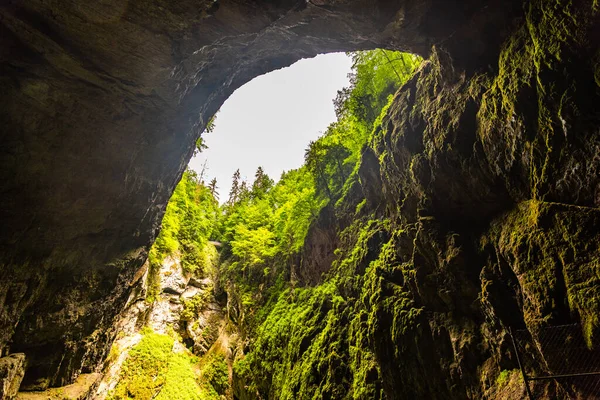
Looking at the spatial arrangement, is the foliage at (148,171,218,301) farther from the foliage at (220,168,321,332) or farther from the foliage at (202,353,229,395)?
the foliage at (202,353,229,395)

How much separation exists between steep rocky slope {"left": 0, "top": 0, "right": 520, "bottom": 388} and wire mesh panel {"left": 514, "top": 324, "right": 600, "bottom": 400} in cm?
636

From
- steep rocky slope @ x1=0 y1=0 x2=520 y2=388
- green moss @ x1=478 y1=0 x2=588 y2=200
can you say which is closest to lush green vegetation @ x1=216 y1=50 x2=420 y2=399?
green moss @ x1=478 y1=0 x2=588 y2=200

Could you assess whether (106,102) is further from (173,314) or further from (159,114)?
(173,314)

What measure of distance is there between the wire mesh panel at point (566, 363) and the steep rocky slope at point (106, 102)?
6359mm

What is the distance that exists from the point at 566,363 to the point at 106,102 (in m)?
11.3

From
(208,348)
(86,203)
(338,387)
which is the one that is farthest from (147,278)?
(338,387)

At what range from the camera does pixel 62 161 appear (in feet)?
24.0

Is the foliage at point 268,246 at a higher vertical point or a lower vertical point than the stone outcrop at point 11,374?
higher

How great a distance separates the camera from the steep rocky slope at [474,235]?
4.81 m

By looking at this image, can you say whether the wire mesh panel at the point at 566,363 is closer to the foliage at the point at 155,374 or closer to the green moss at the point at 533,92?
the green moss at the point at 533,92

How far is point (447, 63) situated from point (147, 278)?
873 inches

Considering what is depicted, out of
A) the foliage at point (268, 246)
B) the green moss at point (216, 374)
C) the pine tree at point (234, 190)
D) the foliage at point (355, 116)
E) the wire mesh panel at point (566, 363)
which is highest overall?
the pine tree at point (234, 190)

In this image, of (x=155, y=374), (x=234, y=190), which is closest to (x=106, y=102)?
(x=155, y=374)

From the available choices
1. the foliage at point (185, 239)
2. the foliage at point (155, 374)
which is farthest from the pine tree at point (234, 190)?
the foliage at point (155, 374)
